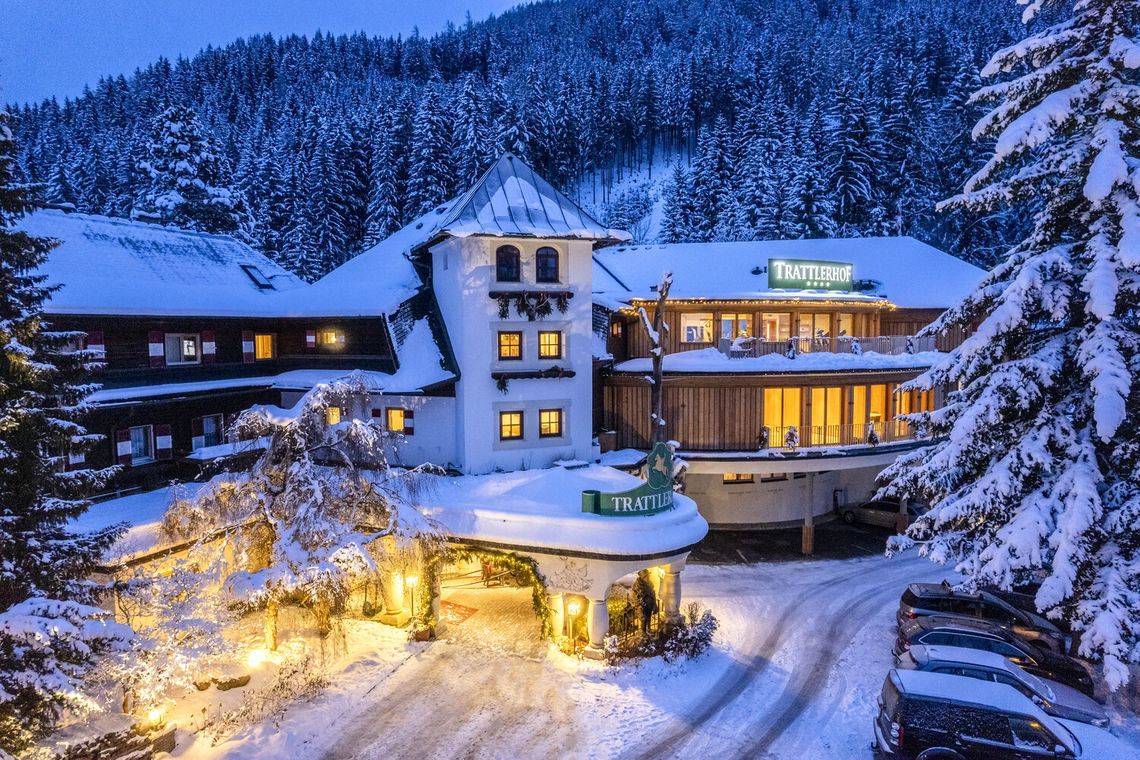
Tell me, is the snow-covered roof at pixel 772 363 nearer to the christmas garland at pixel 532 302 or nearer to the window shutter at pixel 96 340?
the christmas garland at pixel 532 302

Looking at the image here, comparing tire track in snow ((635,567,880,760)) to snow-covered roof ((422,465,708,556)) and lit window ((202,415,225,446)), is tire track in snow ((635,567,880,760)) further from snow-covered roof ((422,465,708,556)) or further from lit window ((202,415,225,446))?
lit window ((202,415,225,446))

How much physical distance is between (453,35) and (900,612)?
169 meters

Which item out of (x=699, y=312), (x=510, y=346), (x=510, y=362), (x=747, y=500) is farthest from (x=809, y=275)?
(x=510, y=362)

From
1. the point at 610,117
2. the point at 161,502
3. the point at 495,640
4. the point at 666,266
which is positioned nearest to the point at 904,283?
the point at 666,266

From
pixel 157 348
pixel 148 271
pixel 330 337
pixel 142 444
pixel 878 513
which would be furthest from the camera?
pixel 878 513

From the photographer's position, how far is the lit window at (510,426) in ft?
86.5

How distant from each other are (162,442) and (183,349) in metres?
3.92

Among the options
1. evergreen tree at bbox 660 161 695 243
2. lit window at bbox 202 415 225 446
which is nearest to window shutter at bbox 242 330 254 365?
lit window at bbox 202 415 225 446

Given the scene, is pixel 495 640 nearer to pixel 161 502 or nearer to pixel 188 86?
Result: pixel 161 502

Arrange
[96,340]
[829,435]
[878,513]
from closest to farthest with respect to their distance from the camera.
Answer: [96,340] < [829,435] < [878,513]

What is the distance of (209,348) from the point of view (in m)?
26.6

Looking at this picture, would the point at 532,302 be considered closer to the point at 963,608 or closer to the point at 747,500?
the point at 747,500

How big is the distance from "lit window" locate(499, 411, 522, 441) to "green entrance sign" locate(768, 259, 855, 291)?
51.9 feet

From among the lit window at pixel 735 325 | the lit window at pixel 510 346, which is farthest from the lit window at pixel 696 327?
the lit window at pixel 510 346
